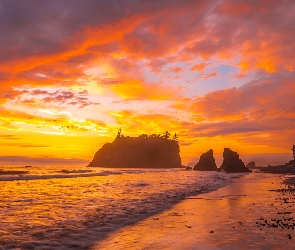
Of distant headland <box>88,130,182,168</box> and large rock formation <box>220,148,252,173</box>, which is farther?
distant headland <box>88,130,182,168</box>

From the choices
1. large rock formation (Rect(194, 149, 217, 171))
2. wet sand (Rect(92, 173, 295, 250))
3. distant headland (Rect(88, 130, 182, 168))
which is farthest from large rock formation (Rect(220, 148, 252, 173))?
distant headland (Rect(88, 130, 182, 168))

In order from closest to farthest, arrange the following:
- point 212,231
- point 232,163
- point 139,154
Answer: point 212,231
point 232,163
point 139,154

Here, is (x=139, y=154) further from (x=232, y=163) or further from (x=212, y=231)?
(x=212, y=231)

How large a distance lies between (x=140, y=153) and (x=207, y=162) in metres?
68.3

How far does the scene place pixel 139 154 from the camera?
7200 inches

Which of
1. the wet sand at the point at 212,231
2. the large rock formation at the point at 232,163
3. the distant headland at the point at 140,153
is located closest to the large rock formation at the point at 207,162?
the large rock formation at the point at 232,163

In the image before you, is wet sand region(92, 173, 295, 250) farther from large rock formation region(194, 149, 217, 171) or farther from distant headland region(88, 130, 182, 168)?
distant headland region(88, 130, 182, 168)

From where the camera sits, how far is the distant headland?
180125 millimetres

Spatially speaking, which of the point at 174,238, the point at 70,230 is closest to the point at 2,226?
the point at 70,230

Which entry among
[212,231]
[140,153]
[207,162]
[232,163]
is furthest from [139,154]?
[212,231]

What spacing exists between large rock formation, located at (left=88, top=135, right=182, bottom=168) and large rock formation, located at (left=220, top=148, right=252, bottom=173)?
291 feet

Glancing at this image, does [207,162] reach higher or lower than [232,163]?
higher

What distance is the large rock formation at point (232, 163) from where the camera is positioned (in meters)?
90.9

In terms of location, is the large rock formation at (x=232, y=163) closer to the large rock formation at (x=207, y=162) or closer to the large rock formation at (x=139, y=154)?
the large rock formation at (x=207, y=162)
